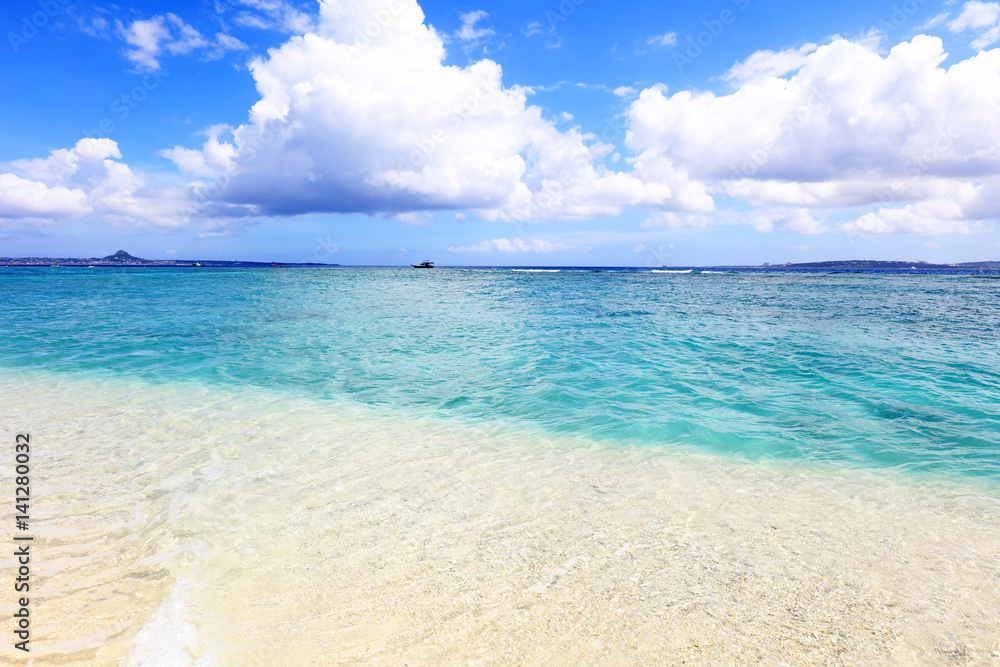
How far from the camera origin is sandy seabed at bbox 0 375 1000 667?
12.4 feet

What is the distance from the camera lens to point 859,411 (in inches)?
414

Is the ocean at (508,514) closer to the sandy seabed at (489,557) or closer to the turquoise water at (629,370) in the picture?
the sandy seabed at (489,557)

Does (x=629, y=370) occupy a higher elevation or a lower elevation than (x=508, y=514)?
higher

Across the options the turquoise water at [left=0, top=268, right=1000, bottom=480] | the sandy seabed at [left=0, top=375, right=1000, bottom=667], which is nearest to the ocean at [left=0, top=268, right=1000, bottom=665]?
the sandy seabed at [left=0, top=375, right=1000, bottom=667]

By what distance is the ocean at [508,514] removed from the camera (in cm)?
386

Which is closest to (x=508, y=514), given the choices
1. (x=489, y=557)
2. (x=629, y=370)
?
(x=489, y=557)

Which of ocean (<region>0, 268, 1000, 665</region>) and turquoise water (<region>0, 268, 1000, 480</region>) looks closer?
ocean (<region>0, 268, 1000, 665</region>)

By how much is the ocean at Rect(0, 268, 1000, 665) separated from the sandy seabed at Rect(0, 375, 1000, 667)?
0.09 feet

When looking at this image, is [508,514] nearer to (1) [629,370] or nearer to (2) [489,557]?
(2) [489,557]

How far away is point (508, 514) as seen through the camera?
582cm

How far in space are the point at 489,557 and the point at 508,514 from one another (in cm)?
94

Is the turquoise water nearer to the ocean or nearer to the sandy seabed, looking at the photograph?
the ocean

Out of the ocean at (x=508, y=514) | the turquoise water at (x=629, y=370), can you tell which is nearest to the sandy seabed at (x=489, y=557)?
the ocean at (x=508, y=514)

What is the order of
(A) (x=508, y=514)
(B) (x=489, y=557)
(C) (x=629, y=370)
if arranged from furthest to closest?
(C) (x=629, y=370), (A) (x=508, y=514), (B) (x=489, y=557)
